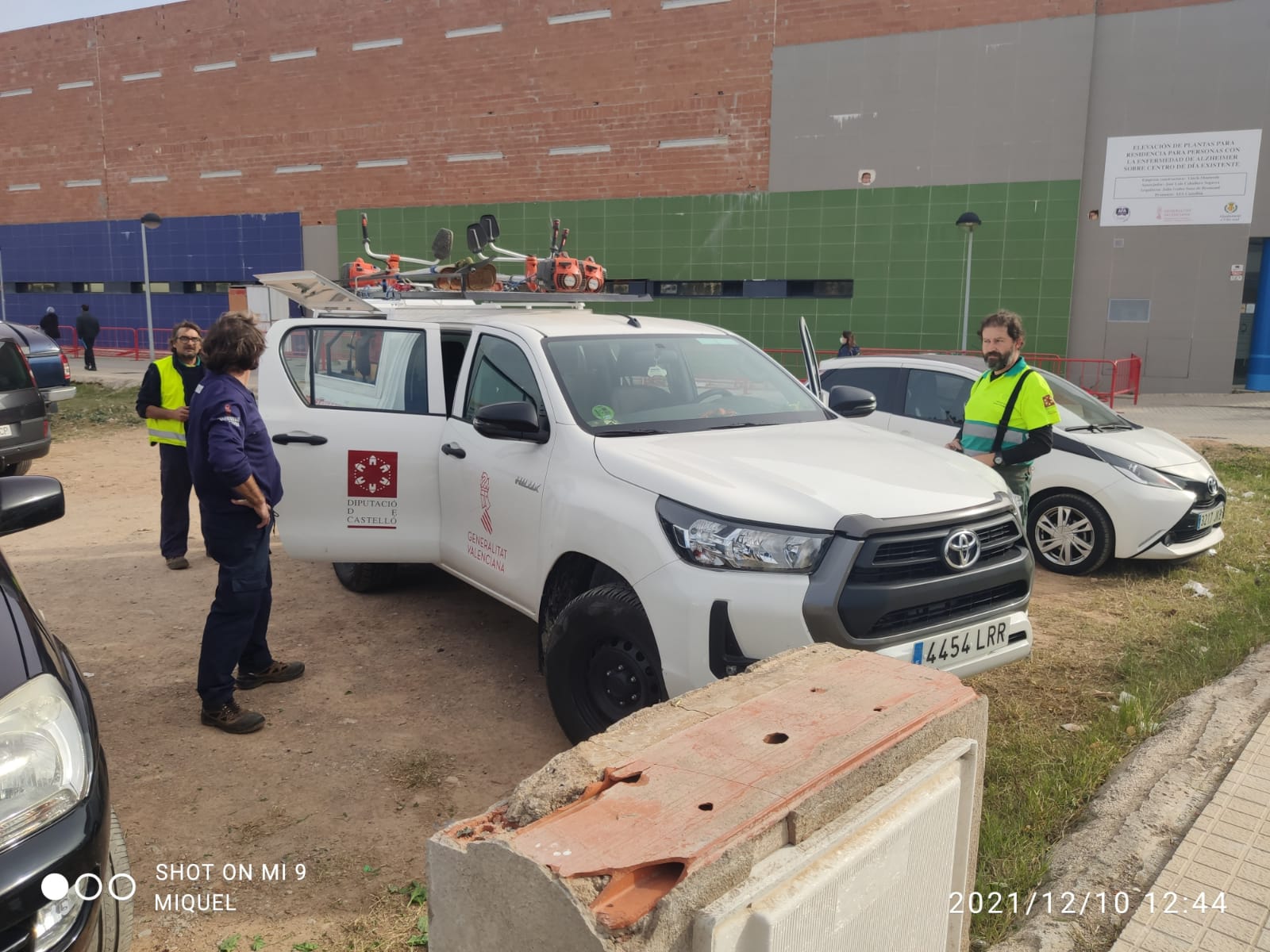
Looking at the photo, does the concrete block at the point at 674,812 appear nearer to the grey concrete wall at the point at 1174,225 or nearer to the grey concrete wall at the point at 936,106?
the grey concrete wall at the point at 1174,225

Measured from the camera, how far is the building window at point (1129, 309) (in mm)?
19359

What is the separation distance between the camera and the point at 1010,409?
4988 mm

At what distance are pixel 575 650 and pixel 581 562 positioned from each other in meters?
0.41

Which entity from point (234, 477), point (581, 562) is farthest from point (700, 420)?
point (234, 477)

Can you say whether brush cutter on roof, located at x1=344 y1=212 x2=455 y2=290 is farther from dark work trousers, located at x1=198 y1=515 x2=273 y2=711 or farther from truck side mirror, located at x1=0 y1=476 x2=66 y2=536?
truck side mirror, located at x1=0 y1=476 x2=66 y2=536

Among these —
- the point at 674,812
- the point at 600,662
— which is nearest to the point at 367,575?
the point at 600,662

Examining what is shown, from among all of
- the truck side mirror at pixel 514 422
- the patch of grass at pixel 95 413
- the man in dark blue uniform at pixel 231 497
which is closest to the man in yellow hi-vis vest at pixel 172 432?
the man in dark blue uniform at pixel 231 497

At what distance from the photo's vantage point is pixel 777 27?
21203 mm

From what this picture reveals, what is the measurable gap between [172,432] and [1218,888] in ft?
22.1

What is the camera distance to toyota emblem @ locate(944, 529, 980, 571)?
3.44 meters

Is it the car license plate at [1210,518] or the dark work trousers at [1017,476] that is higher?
the dark work trousers at [1017,476]

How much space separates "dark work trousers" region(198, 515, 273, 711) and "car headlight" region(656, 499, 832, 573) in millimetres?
2067

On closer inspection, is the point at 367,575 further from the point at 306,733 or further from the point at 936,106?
the point at 936,106

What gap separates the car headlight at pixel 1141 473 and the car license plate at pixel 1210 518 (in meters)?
0.30
